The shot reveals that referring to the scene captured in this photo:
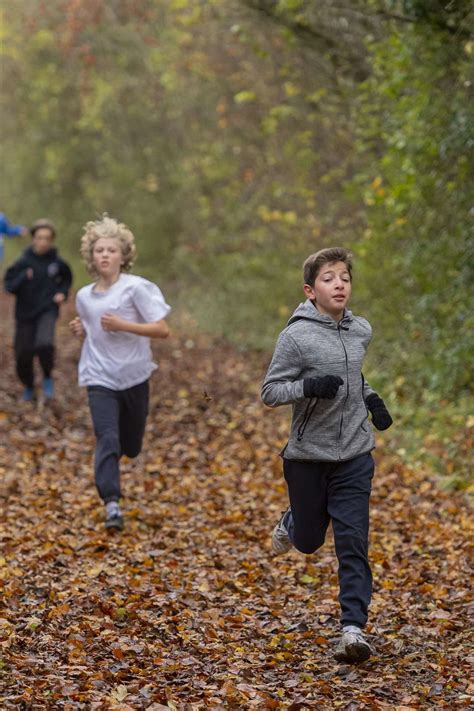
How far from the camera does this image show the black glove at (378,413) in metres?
5.59

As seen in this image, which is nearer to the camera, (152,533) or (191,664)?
(191,664)

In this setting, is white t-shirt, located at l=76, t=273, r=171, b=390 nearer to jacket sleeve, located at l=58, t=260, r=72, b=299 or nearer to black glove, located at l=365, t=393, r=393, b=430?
black glove, located at l=365, t=393, r=393, b=430

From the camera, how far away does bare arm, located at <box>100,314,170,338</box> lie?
780cm

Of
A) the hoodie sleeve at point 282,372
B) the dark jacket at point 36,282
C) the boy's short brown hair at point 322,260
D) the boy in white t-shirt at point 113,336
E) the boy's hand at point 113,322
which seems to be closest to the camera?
the hoodie sleeve at point 282,372

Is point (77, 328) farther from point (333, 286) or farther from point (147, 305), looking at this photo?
point (333, 286)

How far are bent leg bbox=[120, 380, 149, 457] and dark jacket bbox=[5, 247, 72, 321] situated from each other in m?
5.12

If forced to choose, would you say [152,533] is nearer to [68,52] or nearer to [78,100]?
[68,52]

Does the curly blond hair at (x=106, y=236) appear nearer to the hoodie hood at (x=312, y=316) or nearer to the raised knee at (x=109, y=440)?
the raised knee at (x=109, y=440)

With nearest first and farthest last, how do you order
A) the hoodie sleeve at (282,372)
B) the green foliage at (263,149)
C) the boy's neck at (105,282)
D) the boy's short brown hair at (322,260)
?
the hoodie sleeve at (282,372), the boy's short brown hair at (322,260), the boy's neck at (105,282), the green foliage at (263,149)

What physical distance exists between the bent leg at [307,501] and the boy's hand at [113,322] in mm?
2313

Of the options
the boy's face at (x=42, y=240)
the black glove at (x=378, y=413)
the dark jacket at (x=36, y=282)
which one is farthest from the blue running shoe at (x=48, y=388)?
the black glove at (x=378, y=413)

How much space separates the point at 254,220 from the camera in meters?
21.4

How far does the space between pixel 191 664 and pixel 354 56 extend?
11.9 meters

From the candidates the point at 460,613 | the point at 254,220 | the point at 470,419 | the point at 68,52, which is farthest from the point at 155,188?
the point at 460,613
